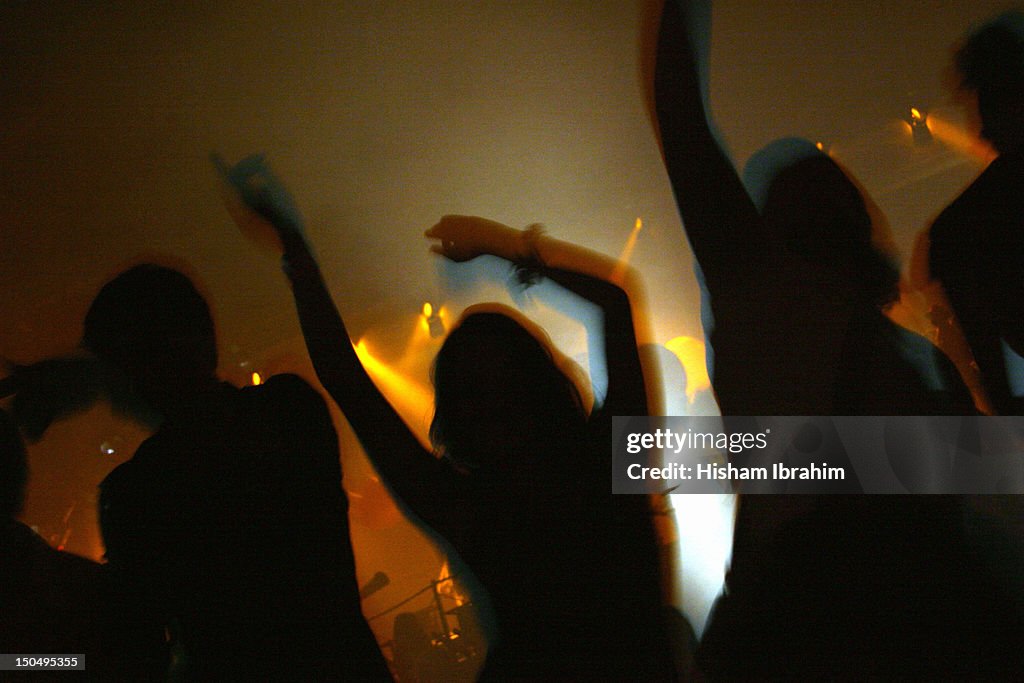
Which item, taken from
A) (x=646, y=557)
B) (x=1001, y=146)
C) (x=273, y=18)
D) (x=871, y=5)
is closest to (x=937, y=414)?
(x=1001, y=146)

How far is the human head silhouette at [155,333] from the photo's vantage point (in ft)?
5.74

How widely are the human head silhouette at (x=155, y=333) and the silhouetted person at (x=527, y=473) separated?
0.28 meters

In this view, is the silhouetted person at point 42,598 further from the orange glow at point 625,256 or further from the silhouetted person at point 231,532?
the orange glow at point 625,256

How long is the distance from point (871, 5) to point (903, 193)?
1.57ft

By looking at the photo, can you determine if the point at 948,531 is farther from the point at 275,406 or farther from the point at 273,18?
the point at 273,18

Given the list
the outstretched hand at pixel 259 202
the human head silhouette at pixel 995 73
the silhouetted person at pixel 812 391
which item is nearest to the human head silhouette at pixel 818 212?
the silhouetted person at pixel 812 391

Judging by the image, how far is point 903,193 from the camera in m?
1.71

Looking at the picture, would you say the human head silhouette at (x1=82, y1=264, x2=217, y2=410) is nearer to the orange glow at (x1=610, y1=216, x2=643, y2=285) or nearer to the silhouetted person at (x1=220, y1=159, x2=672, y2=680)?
the silhouetted person at (x1=220, y1=159, x2=672, y2=680)

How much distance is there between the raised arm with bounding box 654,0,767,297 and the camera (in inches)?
67.4

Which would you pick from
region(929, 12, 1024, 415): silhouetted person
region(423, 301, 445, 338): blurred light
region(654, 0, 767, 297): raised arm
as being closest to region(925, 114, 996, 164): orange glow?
region(929, 12, 1024, 415): silhouetted person

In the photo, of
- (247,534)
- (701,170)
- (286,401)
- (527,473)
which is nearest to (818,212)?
(701,170)

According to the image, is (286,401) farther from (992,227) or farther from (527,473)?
(992,227)

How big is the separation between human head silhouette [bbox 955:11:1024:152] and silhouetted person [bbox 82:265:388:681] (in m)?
1.76

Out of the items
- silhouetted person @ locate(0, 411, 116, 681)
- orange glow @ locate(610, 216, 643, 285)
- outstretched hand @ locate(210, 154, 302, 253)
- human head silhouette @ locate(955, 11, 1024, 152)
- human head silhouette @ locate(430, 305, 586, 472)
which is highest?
human head silhouette @ locate(955, 11, 1024, 152)
